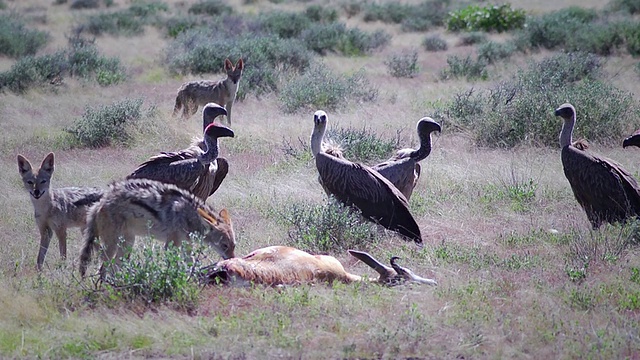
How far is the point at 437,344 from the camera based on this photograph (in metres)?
5.41

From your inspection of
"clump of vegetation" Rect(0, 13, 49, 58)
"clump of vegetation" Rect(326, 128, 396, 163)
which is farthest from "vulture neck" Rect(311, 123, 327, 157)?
"clump of vegetation" Rect(0, 13, 49, 58)

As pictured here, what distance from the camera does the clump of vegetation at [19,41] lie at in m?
22.0

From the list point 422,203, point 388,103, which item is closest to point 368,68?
point 388,103

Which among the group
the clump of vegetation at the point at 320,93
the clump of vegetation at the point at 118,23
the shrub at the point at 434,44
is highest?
the clump of vegetation at the point at 320,93

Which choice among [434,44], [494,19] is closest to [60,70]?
[434,44]

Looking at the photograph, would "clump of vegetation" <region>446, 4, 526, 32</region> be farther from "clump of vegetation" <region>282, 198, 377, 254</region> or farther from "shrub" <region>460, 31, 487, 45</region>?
"clump of vegetation" <region>282, 198, 377, 254</region>

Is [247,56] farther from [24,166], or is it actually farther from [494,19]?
[494,19]

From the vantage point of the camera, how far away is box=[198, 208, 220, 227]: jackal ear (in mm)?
6579

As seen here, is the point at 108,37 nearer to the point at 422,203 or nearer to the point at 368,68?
the point at 368,68

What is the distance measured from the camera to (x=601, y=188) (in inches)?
331

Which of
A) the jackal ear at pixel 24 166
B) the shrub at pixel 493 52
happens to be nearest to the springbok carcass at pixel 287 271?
the jackal ear at pixel 24 166

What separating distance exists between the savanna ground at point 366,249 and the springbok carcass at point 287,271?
12 cm

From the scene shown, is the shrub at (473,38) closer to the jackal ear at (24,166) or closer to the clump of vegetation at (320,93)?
the clump of vegetation at (320,93)

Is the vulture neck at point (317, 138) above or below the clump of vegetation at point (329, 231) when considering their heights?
above
